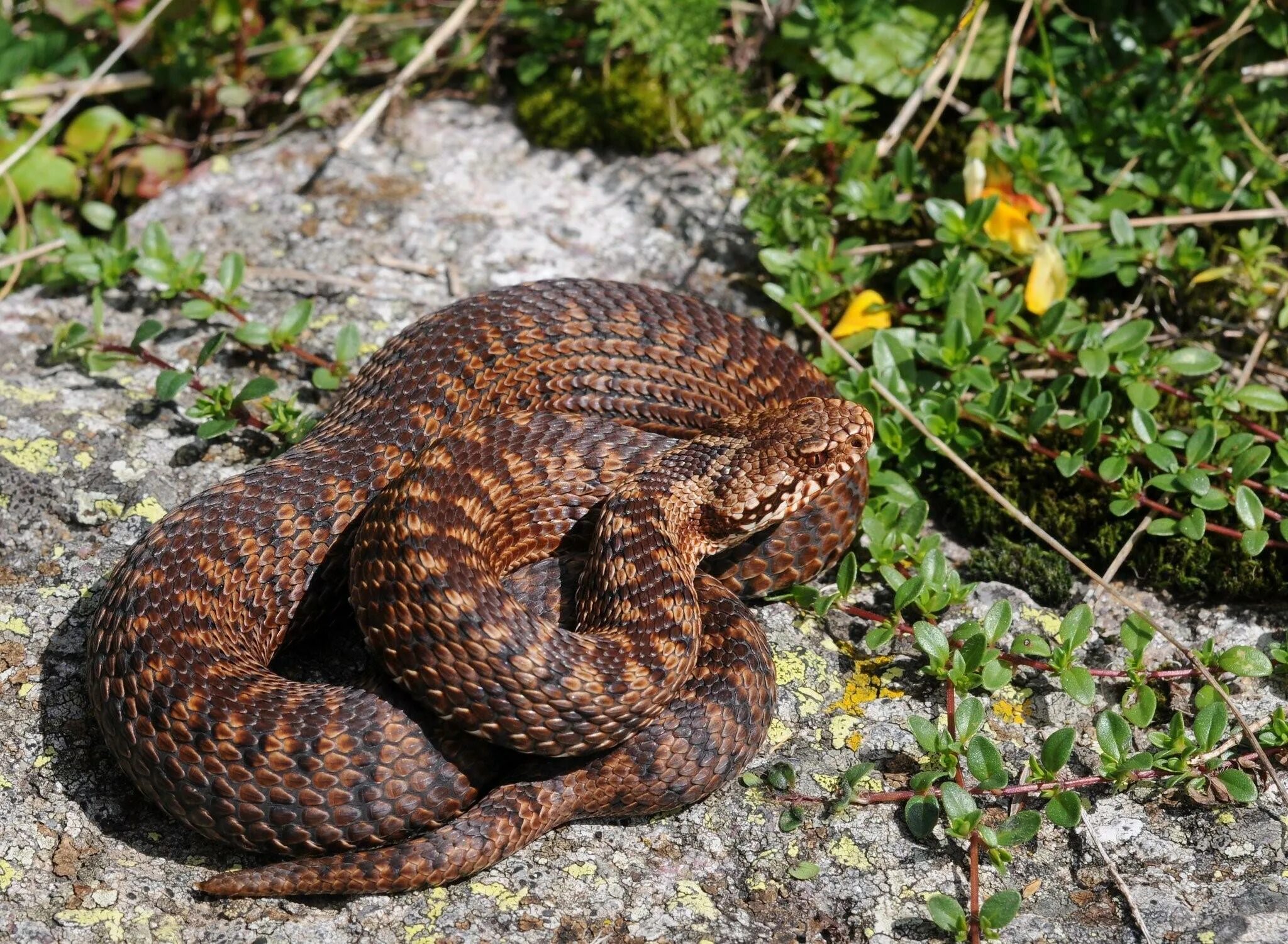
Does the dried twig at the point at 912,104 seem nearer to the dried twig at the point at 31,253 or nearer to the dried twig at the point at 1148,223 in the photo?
the dried twig at the point at 1148,223

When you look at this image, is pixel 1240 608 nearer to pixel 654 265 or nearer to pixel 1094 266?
pixel 1094 266

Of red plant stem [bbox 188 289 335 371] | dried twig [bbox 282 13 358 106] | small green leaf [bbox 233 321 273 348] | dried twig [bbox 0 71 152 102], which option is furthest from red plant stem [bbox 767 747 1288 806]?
dried twig [bbox 0 71 152 102]

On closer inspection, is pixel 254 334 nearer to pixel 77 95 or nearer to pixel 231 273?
pixel 231 273

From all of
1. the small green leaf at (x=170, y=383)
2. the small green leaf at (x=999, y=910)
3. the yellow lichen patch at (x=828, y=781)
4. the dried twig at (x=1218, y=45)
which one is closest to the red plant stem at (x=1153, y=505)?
the yellow lichen patch at (x=828, y=781)

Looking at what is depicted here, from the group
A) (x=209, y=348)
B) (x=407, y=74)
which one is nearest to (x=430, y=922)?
(x=209, y=348)

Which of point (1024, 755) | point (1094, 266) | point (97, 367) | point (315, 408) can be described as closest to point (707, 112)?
point (1094, 266)

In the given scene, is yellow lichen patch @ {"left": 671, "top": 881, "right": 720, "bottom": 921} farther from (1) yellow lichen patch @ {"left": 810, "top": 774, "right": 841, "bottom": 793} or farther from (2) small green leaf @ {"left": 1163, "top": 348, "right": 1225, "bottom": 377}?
(2) small green leaf @ {"left": 1163, "top": 348, "right": 1225, "bottom": 377}

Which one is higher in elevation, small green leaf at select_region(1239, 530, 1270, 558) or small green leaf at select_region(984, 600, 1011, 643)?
small green leaf at select_region(1239, 530, 1270, 558)
